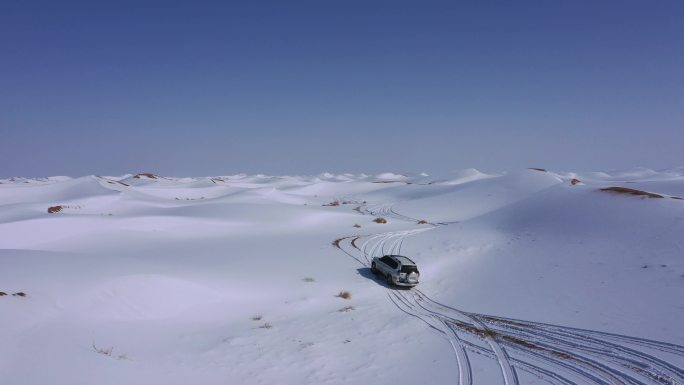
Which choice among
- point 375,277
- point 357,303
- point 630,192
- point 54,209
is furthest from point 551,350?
point 54,209

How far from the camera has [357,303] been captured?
18.2 meters

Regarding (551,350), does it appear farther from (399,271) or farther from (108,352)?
(108,352)

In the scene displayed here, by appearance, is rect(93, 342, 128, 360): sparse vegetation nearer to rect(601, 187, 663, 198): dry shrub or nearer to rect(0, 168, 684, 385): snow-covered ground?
rect(0, 168, 684, 385): snow-covered ground

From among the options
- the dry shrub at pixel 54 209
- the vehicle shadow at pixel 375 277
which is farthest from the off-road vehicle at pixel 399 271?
the dry shrub at pixel 54 209

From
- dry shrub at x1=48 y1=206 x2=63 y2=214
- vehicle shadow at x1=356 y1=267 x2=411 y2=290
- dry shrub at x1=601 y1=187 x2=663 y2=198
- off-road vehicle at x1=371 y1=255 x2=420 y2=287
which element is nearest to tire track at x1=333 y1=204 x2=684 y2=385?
off-road vehicle at x1=371 y1=255 x2=420 y2=287

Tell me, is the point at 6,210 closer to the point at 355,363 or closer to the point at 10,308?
the point at 10,308

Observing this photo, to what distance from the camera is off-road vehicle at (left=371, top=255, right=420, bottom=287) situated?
2002 cm

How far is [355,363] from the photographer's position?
Result: 480 inches

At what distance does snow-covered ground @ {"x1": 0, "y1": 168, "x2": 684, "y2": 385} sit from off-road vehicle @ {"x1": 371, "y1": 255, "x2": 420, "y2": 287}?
612 mm

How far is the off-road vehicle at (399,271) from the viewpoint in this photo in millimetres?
20016

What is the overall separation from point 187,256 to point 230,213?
17079 mm

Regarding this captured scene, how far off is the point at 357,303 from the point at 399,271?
3.21 metres

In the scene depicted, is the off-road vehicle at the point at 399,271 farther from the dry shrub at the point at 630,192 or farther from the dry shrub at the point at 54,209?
the dry shrub at the point at 54,209

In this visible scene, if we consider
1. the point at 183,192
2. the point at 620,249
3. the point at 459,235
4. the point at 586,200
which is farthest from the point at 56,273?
the point at 183,192
